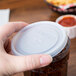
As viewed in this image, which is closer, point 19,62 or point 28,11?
point 19,62

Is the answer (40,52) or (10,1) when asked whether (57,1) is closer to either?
(10,1)

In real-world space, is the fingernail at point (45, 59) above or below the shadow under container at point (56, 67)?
above

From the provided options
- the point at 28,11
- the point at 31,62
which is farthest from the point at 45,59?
the point at 28,11

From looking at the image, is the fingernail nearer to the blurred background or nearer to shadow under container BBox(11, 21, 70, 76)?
shadow under container BBox(11, 21, 70, 76)

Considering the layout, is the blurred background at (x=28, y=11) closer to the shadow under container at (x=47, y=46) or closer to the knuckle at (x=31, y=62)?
the shadow under container at (x=47, y=46)

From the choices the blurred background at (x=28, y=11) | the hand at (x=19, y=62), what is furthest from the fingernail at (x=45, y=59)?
the blurred background at (x=28, y=11)

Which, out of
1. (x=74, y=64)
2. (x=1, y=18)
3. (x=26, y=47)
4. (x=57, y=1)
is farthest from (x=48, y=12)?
(x=26, y=47)

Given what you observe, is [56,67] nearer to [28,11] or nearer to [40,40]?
[40,40]

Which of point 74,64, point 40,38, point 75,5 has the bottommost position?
point 74,64
